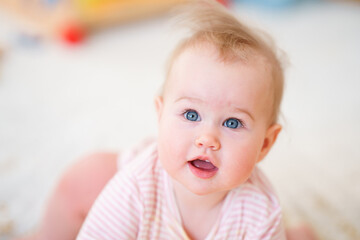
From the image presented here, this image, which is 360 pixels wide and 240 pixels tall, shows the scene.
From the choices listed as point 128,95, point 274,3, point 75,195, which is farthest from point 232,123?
point 274,3

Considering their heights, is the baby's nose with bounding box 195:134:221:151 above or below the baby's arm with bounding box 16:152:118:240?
above

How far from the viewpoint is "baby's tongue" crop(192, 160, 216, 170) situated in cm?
57

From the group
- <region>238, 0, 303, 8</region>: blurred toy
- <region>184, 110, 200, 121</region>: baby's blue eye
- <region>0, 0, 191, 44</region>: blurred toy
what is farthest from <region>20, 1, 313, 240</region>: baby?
<region>238, 0, 303, 8</region>: blurred toy

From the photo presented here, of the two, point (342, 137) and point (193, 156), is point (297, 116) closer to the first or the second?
point (342, 137)

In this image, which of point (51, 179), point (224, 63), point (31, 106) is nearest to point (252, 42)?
point (224, 63)

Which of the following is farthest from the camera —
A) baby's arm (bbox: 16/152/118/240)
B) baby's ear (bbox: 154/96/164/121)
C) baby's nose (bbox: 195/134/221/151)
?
baby's arm (bbox: 16/152/118/240)

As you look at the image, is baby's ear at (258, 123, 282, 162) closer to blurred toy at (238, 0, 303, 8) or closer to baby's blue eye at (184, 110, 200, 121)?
baby's blue eye at (184, 110, 200, 121)

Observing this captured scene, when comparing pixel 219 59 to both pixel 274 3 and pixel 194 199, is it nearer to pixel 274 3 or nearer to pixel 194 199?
pixel 194 199

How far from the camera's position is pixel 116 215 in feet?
2.05

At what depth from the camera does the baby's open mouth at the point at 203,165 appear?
22.3 inches

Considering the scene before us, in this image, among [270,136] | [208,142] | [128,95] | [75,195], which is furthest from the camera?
[128,95]

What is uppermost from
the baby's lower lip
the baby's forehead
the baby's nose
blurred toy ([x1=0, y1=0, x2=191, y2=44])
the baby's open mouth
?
blurred toy ([x1=0, y1=0, x2=191, y2=44])

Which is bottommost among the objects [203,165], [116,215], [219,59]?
[116,215]

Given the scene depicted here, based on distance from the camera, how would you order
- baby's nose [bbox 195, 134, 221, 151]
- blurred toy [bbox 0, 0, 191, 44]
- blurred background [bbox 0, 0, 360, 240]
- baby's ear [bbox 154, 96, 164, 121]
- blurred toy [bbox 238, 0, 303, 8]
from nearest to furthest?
1. baby's nose [bbox 195, 134, 221, 151]
2. baby's ear [bbox 154, 96, 164, 121]
3. blurred background [bbox 0, 0, 360, 240]
4. blurred toy [bbox 0, 0, 191, 44]
5. blurred toy [bbox 238, 0, 303, 8]
